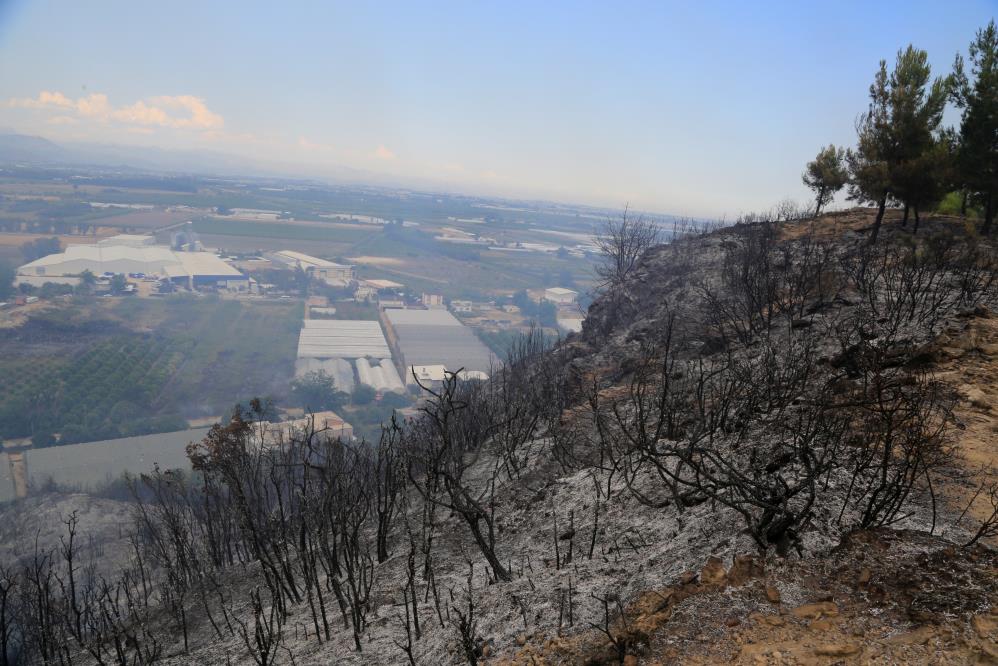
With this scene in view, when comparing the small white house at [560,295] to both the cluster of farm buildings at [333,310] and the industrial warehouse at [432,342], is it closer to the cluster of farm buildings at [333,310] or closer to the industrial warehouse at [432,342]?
the cluster of farm buildings at [333,310]

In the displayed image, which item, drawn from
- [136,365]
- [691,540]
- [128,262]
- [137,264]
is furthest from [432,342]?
[691,540]

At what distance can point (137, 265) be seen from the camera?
70875 mm

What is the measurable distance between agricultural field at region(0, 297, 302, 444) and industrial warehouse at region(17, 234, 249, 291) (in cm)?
798

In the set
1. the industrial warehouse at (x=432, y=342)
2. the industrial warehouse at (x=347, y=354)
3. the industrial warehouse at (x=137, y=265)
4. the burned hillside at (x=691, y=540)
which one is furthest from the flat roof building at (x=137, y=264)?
the burned hillside at (x=691, y=540)

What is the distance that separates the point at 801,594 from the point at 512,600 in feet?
8.27

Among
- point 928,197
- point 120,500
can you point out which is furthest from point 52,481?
point 928,197

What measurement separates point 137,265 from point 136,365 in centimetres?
3228

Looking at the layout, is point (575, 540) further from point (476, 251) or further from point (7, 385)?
point (476, 251)

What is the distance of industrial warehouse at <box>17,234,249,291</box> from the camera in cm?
6475

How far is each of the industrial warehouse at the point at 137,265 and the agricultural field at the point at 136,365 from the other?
7.98 metres

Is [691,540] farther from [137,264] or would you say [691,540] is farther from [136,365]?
[137,264]

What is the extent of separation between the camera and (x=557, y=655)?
14.9 ft

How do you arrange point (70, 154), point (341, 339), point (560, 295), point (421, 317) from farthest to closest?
point (70, 154) < point (560, 295) < point (421, 317) < point (341, 339)

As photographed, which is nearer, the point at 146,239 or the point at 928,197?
the point at 928,197
